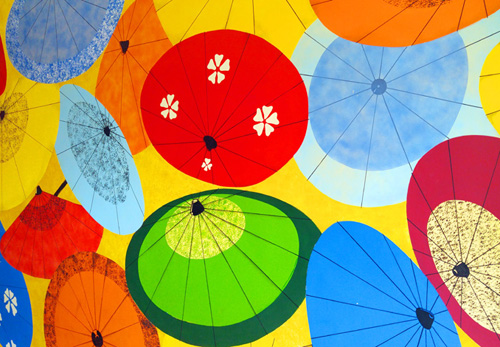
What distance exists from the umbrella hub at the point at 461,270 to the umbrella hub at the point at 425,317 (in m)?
0.10

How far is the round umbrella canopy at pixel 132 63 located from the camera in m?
1.26

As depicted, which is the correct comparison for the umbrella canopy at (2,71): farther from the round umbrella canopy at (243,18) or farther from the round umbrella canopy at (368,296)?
the round umbrella canopy at (368,296)

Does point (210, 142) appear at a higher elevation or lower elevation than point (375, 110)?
higher

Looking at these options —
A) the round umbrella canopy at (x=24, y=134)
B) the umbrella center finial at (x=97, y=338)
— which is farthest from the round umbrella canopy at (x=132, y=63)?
the umbrella center finial at (x=97, y=338)

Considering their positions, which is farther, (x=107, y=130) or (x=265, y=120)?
(x=107, y=130)

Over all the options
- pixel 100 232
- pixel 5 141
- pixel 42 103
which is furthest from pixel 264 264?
pixel 5 141

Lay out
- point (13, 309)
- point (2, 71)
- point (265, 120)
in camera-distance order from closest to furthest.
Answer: point (265, 120)
point (13, 309)
point (2, 71)

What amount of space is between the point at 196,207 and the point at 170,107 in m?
0.29

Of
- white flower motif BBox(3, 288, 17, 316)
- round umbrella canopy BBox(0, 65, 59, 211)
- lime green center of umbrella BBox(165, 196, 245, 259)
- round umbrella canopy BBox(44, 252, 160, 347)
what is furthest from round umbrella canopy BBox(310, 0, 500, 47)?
white flower motif BBox(3, 288, 17, 316)

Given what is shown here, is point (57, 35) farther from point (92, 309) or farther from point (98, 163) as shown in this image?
point (92, 309)

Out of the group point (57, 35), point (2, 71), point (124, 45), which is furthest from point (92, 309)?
point (2, 71)

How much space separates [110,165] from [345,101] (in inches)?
30.8

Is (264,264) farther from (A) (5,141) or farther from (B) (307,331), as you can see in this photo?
(A) (5,141)

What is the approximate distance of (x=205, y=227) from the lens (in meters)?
1.15
